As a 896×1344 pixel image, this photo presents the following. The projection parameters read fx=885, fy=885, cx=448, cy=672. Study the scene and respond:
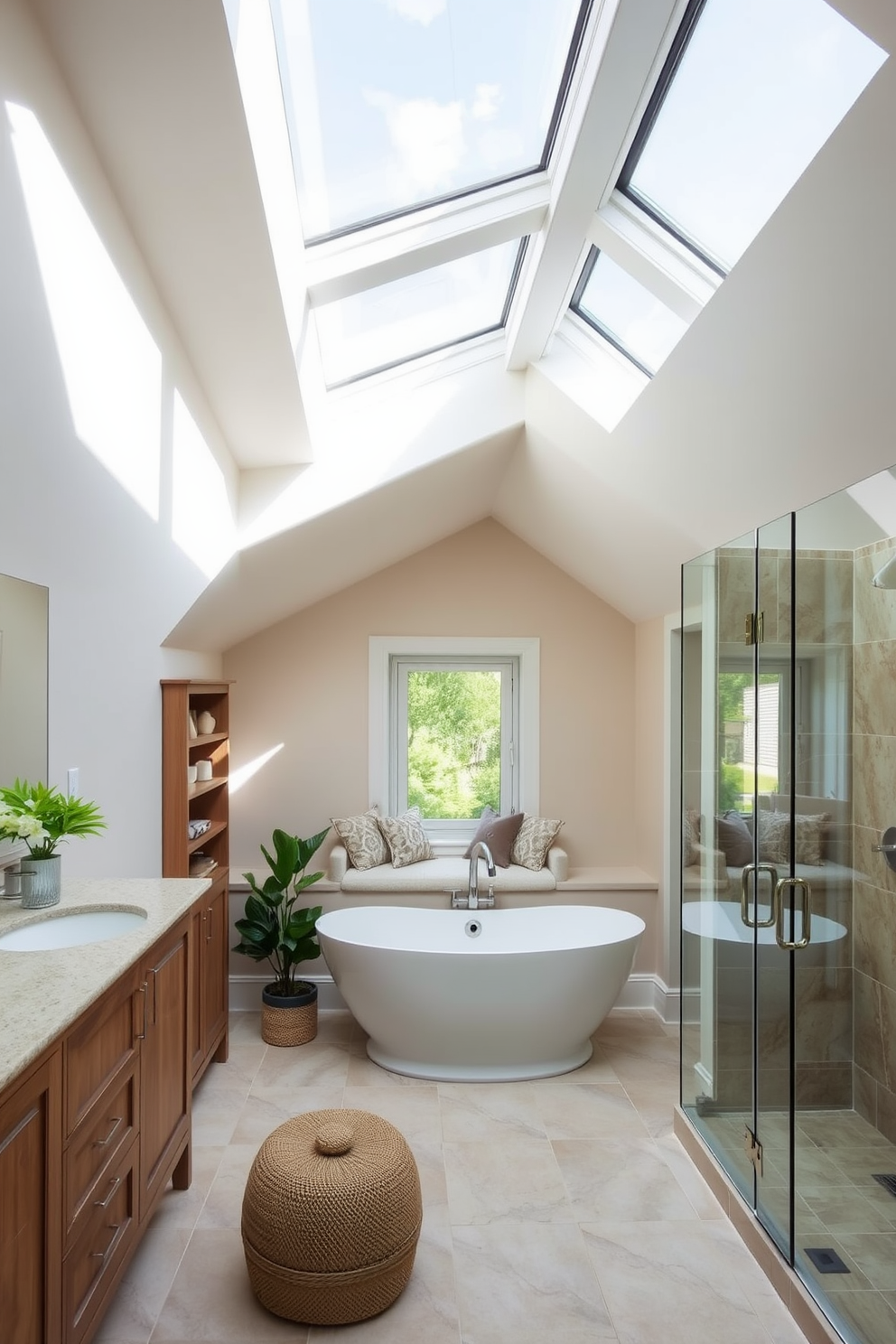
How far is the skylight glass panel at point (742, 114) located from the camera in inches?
68.8

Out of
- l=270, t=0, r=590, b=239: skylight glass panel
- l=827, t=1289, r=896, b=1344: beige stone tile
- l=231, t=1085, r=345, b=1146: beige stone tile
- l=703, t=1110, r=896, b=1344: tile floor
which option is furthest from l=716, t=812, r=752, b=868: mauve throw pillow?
l=270, t=0, r=590, b=239: skylight glass panel

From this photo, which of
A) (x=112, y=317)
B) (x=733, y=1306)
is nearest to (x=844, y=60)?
(x=112, y=317)

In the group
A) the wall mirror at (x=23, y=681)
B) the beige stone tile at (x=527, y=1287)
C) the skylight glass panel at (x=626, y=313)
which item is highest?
the skylight glass panel at (x=626, y=313)

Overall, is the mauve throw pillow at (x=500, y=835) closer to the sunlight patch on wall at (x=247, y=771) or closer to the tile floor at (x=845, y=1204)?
the sunlight patch on wall at (x=247, y=771)

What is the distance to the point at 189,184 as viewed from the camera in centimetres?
224

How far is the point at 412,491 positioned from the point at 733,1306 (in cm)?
313

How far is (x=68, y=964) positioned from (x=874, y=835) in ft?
6.07

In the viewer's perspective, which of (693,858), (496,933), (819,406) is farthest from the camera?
(496,933)

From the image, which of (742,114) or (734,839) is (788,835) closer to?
(734,839)

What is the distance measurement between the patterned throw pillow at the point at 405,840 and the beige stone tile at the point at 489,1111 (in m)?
1.35

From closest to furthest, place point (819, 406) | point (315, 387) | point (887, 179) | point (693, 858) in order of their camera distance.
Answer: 1. point (887, 179)
2. point (819, 406)
3. point (693, 858)
4. point (315, 387)

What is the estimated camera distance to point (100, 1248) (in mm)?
1860

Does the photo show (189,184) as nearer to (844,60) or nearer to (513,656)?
(844,60)

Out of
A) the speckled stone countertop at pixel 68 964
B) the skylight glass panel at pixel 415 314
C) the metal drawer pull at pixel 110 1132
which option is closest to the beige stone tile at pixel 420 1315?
the metal drawer pull at pixel 110 1132
